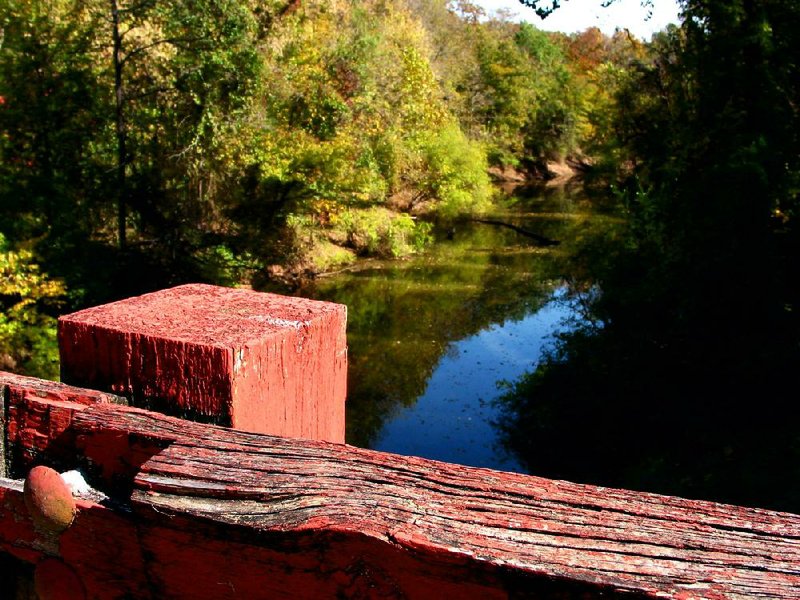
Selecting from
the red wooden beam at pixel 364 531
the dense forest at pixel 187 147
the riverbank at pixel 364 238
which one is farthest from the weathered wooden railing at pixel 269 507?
the riverbank at pixel 364 238

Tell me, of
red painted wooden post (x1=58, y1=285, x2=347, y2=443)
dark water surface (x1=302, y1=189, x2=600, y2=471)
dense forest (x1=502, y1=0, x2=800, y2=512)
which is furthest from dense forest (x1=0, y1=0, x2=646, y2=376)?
red painted wooden post (x1=58, y1=285, x2=347, y2=443)

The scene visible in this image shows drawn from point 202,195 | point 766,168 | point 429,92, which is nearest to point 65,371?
point 766,168

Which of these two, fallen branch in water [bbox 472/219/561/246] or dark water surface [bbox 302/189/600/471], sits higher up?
fallen branch in water [bbox 472/219/561/246]

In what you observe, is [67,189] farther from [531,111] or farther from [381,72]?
[531,111]

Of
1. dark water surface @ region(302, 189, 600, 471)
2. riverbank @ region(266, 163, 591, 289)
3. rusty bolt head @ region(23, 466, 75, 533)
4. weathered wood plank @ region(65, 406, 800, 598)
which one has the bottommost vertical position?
dark water surface @ region(302, 189, 600, 471)

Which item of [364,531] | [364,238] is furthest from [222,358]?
[364,238]

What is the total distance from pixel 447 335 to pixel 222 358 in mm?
16463

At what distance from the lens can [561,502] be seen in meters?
0.72

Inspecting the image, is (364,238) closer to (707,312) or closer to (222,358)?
(707,312)

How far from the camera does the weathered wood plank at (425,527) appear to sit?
63 centimetres

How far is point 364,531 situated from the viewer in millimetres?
696

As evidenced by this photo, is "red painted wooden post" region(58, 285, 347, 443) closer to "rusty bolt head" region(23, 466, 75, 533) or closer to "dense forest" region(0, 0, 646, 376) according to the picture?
"rusty bolt head" region(23, 466, 75, 533)

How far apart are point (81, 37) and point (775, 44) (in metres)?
13.3

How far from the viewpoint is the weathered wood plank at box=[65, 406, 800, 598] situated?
629mm
